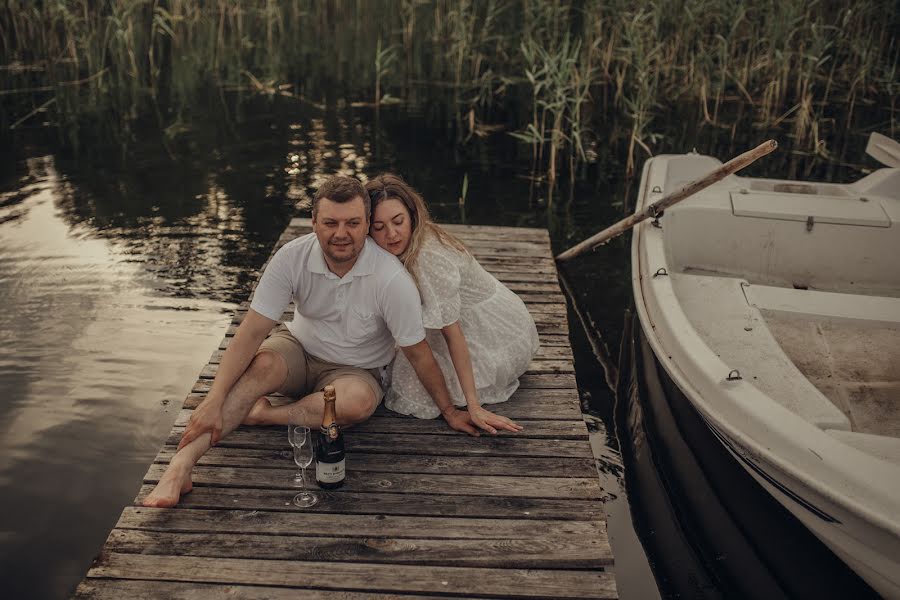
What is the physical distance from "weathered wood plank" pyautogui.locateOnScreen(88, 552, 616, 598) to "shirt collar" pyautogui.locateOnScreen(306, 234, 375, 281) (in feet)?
3.54

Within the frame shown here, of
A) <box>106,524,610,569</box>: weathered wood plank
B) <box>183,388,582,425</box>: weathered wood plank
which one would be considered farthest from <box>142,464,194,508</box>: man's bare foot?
<box>183,388,582,425</box>: weathered wood plank

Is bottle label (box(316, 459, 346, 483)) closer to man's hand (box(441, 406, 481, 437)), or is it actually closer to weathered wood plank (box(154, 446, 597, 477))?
weathered wood plank (box(154, 446, 597, 477))

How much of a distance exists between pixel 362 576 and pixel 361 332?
3.32 ft

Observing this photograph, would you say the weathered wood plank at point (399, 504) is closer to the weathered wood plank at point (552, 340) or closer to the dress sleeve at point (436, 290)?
the dress sleeve at point (436, 290)

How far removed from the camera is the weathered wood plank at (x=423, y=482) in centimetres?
306

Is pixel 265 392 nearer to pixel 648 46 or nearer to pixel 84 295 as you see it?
pixel 84 295

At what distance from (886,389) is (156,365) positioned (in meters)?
3.99

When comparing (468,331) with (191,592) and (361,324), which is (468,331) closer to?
(361,324)

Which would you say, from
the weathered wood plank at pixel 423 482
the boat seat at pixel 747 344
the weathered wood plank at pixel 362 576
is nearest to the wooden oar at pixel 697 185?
the boat seat at pixel 747 344

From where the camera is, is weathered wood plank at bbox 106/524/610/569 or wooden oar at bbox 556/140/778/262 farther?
wooden oar at bbox 556/140/778/262

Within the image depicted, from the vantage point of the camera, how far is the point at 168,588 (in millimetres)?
2568

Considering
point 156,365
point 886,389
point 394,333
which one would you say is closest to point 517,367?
point 394,333

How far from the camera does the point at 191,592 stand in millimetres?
2553

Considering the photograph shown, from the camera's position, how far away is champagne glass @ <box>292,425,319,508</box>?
9.50 feet
